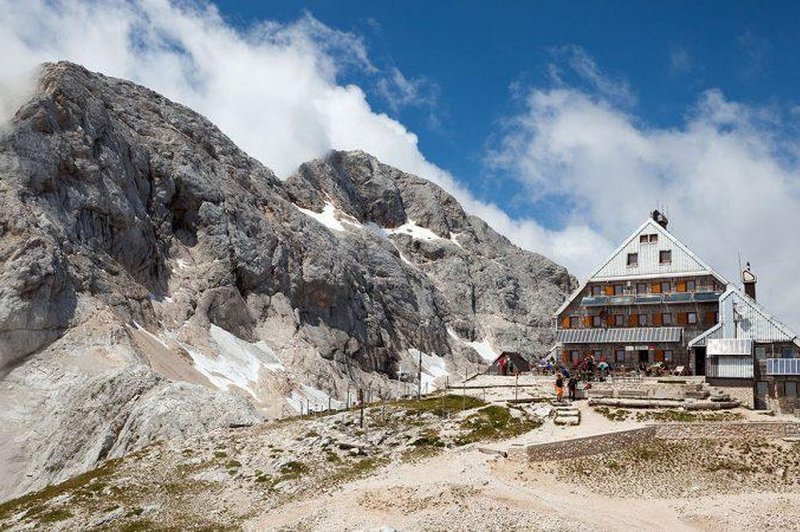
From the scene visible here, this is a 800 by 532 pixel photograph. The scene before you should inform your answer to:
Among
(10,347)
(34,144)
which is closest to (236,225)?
(34,144)

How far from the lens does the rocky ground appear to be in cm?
3384

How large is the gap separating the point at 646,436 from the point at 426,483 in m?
14.0

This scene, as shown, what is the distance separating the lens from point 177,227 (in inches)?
5054

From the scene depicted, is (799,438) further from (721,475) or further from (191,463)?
(191,463)

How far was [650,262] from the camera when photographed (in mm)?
73625

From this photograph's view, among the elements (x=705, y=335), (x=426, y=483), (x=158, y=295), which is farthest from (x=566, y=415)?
(x=158, y=295)

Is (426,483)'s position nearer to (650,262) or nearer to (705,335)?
(705,335)

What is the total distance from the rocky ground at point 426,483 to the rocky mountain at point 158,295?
1053cm

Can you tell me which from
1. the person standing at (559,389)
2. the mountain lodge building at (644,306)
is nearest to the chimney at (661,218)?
the mountain lodge building at (644,306)

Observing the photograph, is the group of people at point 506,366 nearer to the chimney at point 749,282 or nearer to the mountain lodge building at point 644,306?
the mountain lodge building at point 644,306

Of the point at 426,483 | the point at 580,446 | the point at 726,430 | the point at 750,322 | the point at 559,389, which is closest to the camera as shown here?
the point at 426,483

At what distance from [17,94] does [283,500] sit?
87.9 meters

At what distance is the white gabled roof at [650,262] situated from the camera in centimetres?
7200

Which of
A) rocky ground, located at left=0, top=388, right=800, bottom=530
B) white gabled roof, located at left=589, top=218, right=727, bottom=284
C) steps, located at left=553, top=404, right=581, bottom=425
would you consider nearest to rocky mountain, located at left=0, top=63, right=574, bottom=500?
rocky ground, located at left=0, top=388, right=800, bottom=530
